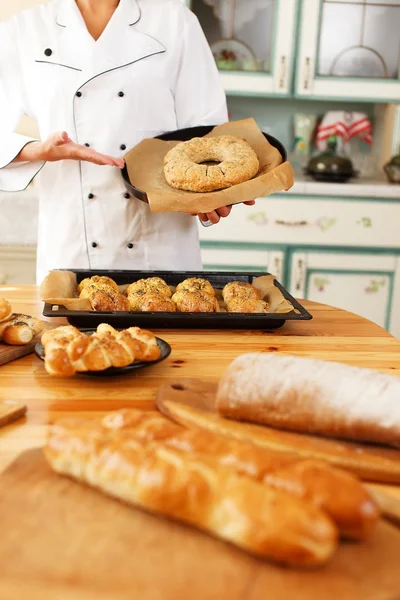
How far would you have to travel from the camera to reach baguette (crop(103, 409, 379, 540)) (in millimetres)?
514

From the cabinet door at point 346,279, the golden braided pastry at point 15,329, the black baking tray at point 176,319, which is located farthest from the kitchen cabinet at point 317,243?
the golden braided pastry at point 15,329

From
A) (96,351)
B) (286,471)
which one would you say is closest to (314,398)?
(286,471)

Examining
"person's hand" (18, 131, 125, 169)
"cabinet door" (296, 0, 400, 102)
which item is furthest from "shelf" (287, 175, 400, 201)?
"person's hand" (18, 131, 125, 169)

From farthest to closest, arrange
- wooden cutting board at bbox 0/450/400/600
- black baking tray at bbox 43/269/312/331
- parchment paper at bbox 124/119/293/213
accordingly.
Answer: parchment paper at bbox 124/119/293/213
black baking tray at bbox 43/269/312/331
wooden cutting board at bbox 0/450/400/600

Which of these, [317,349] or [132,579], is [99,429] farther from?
[317,349]

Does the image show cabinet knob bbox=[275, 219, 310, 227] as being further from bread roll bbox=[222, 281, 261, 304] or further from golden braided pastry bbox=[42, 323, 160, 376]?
golden braided pastry bbox=[42, 323, 160, 376]

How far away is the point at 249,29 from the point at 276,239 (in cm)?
103

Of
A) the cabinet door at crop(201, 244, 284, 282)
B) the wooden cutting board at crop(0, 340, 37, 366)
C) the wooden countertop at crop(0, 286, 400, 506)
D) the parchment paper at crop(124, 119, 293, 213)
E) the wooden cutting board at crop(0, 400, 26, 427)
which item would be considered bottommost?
the cabinet door at crop(201, 244, 284, 282)

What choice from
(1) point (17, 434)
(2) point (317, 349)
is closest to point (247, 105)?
(2) point (317, 349)

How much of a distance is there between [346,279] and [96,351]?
2.22 metres

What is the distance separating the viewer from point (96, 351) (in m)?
0.87

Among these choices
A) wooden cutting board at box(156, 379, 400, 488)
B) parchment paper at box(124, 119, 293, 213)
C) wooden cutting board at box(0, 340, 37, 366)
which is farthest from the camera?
parchment paper at box(124, 119, 293, 213)

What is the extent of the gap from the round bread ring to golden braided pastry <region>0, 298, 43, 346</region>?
0.65 meters

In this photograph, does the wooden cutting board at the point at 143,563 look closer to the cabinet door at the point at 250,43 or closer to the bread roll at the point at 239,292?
the bread roll at the point at 239,292
